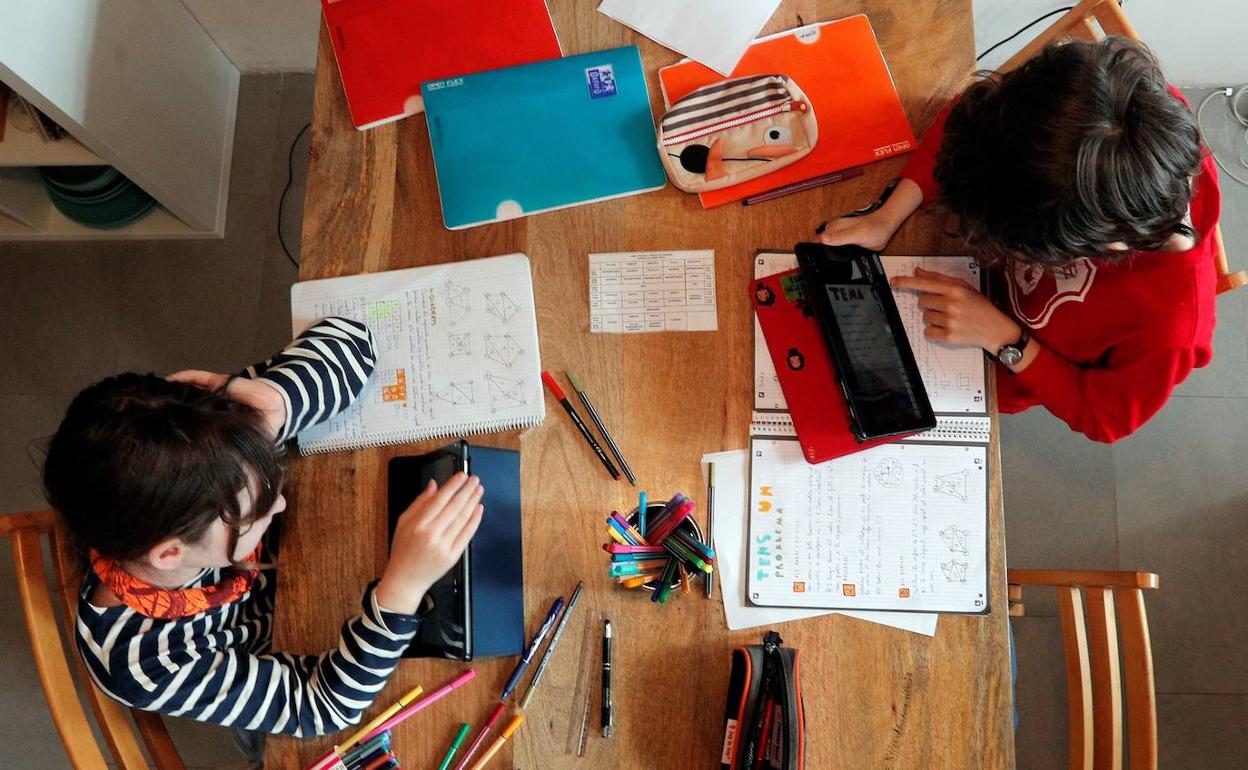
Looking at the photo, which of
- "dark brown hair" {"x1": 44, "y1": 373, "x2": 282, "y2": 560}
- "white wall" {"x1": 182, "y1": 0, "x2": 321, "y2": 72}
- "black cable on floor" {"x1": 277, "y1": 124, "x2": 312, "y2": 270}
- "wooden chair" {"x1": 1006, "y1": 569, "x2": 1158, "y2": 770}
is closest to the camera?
"dark brown hair" {"x1": 44, "y1": 373, "x2": 282, "y2": 560}

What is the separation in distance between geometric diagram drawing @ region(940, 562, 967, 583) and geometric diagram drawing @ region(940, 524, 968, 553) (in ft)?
0.05

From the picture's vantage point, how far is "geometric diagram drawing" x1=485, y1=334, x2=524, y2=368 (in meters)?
0.99

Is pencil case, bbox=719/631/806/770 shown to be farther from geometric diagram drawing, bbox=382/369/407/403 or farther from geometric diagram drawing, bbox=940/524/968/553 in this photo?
geometric diagram drawing, bbox=382/369/407/403

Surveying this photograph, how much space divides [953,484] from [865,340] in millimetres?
195

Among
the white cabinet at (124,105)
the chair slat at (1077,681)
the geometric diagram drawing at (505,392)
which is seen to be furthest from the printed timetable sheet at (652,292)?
the white cabinet at (124,105)

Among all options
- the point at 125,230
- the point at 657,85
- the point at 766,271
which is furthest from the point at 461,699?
the point at 125,230

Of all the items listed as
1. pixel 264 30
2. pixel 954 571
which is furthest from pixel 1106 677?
pixel 264 30

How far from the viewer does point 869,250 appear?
986mm

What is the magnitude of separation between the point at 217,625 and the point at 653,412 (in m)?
0.58

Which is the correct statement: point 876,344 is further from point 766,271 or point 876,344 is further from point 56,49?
point 56,49

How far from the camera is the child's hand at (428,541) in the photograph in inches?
34.5

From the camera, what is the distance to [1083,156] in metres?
0.77

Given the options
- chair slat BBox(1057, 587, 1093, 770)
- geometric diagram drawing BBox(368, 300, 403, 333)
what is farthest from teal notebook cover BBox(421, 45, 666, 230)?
chair slat BBox(1057, 587, 1093, 770)

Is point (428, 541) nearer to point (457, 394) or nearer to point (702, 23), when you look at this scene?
point (457, 394)
